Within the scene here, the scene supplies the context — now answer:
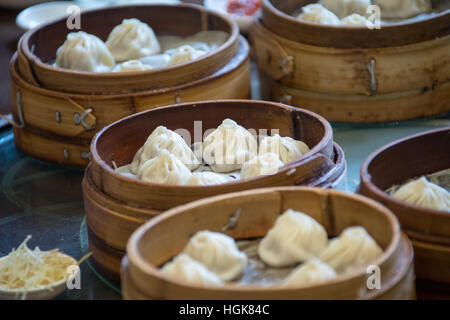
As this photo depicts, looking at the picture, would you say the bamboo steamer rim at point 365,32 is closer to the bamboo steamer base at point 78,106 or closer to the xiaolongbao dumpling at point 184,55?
the bamboo steamer base at point 78,106

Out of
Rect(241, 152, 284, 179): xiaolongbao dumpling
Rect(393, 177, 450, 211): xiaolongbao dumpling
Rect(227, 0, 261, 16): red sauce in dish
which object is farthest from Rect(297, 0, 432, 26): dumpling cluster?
Rect(393, 177, 450, 211): xiaolongbao dumpling

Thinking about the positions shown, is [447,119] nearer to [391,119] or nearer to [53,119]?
[391,119]

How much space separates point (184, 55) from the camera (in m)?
4.28

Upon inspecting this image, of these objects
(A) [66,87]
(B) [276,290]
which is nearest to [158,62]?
(A) [66,87]

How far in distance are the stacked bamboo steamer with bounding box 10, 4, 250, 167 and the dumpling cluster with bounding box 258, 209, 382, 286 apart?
159cm

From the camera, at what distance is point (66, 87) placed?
3977 millimetres

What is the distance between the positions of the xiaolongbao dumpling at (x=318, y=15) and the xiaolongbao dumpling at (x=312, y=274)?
8.67 feet

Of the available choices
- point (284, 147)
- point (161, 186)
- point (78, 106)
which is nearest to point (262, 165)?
point (284, 147)

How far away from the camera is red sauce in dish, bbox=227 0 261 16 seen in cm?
586

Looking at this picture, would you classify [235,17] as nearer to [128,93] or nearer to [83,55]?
[83,55]

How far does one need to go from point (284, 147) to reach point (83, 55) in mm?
1715

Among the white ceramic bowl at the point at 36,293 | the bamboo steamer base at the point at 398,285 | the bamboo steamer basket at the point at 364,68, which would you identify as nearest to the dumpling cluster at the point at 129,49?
the bamboo steamer basket at the point at 364,68

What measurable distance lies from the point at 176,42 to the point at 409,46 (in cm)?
163

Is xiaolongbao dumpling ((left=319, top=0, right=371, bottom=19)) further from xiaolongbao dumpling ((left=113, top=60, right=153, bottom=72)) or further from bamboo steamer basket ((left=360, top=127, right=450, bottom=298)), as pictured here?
bamboo steamer basket ((left=360, top=127, right=450, bottom=298))
